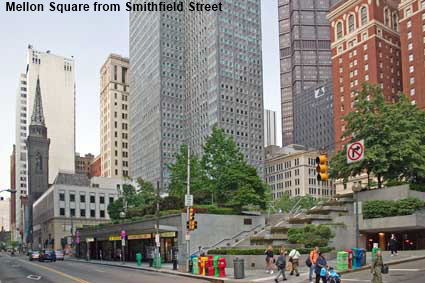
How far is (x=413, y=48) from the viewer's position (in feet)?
419

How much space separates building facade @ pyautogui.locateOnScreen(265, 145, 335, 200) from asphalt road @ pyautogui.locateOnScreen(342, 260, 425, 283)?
149 m

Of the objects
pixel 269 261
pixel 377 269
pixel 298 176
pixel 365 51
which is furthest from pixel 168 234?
pixel 298 176

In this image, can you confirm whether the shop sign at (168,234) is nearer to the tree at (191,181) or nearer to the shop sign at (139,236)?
the shop sign at (139,236)

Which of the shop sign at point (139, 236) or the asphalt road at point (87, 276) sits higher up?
the shop sign at point (139, 236)

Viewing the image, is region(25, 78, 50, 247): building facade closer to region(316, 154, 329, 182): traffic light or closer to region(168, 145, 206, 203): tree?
region(168, 145, 206, 203): tree

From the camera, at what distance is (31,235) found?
541 ft

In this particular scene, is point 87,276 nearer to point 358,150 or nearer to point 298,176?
point 358,150

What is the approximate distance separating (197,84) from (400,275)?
152993 millimetres

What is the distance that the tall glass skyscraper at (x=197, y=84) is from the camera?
562ft

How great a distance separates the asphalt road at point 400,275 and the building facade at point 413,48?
95.3 m

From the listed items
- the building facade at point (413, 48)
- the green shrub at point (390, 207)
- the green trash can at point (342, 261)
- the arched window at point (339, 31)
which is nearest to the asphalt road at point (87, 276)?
the green trash can at point (342, 261)

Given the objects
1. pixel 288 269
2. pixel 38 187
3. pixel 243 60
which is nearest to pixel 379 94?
pixel 288 269

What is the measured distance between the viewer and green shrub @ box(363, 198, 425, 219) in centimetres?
4300

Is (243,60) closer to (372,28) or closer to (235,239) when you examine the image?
(372,28)
